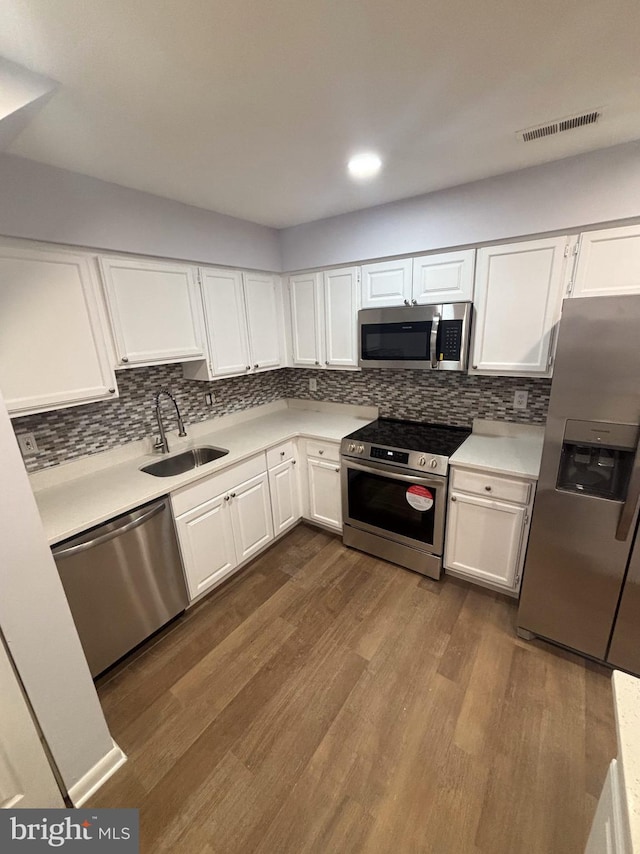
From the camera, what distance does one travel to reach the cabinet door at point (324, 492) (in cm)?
270

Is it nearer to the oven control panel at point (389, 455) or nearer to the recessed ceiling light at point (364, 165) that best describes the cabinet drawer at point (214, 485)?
the oven control panel at point (389, 455)

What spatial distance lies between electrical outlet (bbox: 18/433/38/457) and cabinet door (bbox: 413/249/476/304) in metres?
2.42

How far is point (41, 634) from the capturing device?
46.6 inches

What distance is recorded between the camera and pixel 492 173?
188 centimetres

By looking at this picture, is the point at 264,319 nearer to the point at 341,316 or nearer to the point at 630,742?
the point at 341,316

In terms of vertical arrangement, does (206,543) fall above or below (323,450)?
below

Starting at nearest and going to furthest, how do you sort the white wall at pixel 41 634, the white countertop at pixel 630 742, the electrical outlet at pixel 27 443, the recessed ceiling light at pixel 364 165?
the white countertop at pixel 630 742, the white wall at pixel 41 634, the recessed ceiling light at pixel 364 165, the electrical outlet at pixel 27 443

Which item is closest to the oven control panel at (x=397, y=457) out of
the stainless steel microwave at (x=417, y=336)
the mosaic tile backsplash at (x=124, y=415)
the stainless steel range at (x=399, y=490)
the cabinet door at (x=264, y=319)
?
the stainless steel range at (x=399, y=490)

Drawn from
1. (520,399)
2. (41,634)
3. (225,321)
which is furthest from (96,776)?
(520,399)

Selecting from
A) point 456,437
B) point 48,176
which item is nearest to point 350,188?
point 48,176

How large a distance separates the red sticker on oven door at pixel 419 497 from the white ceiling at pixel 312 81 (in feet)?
5.90

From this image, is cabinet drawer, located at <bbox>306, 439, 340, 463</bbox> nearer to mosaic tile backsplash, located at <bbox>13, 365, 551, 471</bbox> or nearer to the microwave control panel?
mosaic tile backsplash, located at <bbox>13, 365, 551, 471</bbox>

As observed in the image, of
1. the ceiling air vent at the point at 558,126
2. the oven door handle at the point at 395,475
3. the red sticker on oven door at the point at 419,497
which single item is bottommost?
the red sticker on oven door at the point at 419,497

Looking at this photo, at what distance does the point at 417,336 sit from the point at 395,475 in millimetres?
931
